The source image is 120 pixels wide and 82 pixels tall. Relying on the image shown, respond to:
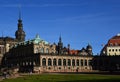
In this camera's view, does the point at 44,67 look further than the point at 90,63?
No

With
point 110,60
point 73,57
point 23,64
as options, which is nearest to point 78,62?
point 73,57

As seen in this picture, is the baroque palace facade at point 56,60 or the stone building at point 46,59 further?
the baroque palace facade at point 56,60

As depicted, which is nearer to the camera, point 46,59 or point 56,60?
point 46,59

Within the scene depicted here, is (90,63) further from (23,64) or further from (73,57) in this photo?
(23,64)

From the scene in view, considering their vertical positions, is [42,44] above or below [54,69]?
above

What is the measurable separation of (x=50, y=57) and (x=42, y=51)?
37.9 ft

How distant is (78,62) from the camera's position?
625ft

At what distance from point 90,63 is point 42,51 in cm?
2578

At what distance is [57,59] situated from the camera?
598 ft

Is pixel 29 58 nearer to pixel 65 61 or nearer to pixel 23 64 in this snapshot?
pixel 23 64

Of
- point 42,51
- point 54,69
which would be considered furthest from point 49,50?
point 54,69

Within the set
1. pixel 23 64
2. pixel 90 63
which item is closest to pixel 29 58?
pixel 23 64

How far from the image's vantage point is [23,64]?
186875 millimetres

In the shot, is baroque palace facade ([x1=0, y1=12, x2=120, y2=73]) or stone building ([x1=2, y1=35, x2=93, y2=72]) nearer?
stone building ([x1=2, y1=35, x2=93, y2=72])
